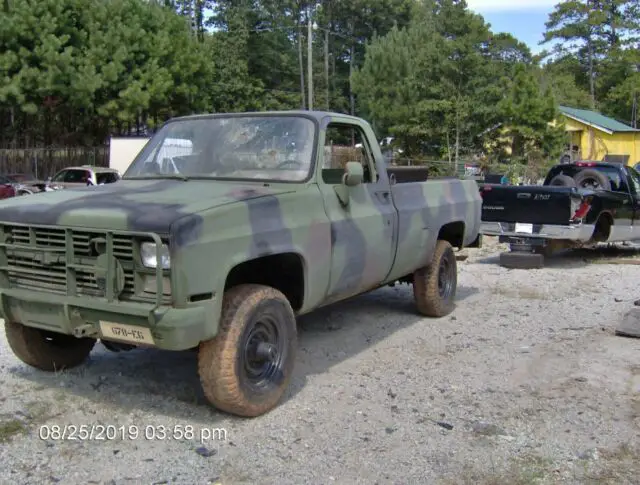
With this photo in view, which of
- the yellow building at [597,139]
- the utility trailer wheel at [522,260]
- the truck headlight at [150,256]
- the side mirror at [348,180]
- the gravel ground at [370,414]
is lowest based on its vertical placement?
the gravel ground at [370,414]

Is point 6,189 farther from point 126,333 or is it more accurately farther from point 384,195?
point 126,333

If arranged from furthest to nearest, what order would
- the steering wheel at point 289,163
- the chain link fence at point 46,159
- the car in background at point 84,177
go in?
the chain link fence at point 46,159
the car in background at point 84,177
the steering wheel at point 289,163

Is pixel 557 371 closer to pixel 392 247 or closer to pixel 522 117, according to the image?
pixel 392 247

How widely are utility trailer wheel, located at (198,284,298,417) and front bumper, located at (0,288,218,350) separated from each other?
0.20 meters

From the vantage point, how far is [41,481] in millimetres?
3689

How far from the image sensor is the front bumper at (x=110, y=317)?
12.9ft

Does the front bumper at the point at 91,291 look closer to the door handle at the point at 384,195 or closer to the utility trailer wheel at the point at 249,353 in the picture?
the utility trailer wheel at the point at 249,353

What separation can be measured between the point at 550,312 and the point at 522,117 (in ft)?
82.5

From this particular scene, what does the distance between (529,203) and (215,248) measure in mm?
7765

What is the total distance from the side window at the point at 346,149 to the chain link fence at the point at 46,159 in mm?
24629

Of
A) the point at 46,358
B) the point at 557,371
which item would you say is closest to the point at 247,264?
the point at 46,358

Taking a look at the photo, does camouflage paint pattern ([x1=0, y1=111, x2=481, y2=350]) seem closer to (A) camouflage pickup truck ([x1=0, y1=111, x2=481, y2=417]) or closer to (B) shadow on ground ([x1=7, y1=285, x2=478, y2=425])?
(A) camouflage pickup truck ([x1=0, y1=111, x2=481, y2=417])

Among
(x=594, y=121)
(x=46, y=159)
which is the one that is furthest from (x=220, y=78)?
(x=594, y=121)

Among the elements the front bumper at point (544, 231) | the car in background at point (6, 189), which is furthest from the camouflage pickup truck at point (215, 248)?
the car in background at point (6, 189)
